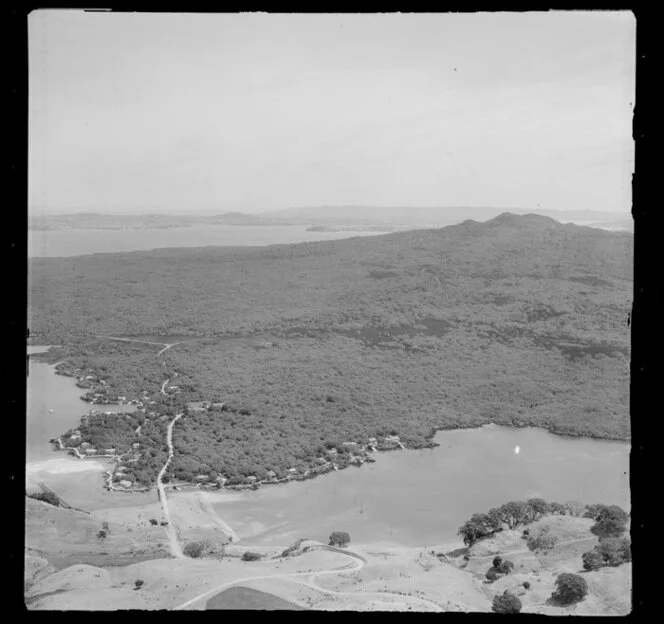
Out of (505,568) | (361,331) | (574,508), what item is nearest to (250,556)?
(505,568)

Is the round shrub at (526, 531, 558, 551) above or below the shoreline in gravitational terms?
below

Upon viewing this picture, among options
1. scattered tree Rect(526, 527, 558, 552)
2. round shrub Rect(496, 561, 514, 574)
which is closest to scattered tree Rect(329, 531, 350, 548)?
round shrub Rect(496, 561, 514, 574)

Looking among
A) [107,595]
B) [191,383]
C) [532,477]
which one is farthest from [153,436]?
[532,477]

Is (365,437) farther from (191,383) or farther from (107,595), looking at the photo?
(107,595)

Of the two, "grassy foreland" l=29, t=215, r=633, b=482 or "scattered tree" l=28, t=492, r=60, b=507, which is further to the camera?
"grassy foreland" l=29, t=215, r=633, b=482

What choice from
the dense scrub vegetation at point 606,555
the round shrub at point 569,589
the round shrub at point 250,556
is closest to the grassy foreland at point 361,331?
the round shrub at point 250,556

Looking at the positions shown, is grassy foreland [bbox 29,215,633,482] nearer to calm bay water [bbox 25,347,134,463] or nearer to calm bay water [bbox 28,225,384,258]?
calm bay water [bbox 28,225,384,258]
